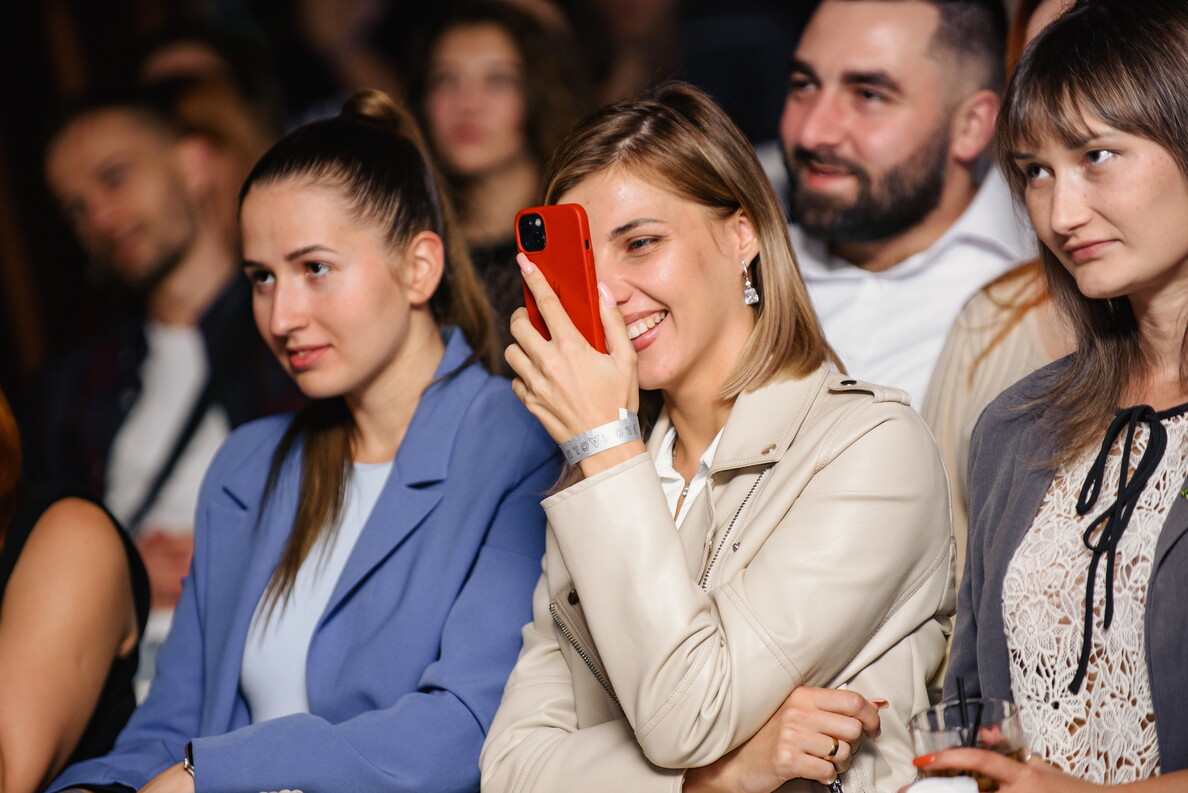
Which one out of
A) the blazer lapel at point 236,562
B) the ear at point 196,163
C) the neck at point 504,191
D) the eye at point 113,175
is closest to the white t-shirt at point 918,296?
the neck at point 504,191

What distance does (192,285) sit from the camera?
397 centimetres

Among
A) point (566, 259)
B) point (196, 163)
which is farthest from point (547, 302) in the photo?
point (196, 163)

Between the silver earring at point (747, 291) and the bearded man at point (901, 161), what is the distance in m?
0.88

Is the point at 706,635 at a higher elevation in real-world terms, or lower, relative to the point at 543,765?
higher

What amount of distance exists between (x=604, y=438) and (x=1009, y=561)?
524 millimetres

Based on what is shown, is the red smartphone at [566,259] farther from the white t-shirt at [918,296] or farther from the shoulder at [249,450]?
the white t-shirt at [918,296]

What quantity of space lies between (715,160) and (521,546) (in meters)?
0.69

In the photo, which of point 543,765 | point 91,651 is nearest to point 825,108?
point 543,765

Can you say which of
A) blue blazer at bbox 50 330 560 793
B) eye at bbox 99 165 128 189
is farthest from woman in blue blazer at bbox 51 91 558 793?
eye at bbox 99 165 128 189

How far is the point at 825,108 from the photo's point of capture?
8.95 feet

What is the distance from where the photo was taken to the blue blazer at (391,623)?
184cm

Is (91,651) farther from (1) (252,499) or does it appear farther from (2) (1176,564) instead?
(2) (1176,564)

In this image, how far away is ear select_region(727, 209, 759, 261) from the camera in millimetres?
1833

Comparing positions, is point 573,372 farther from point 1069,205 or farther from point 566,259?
point 1069,205
